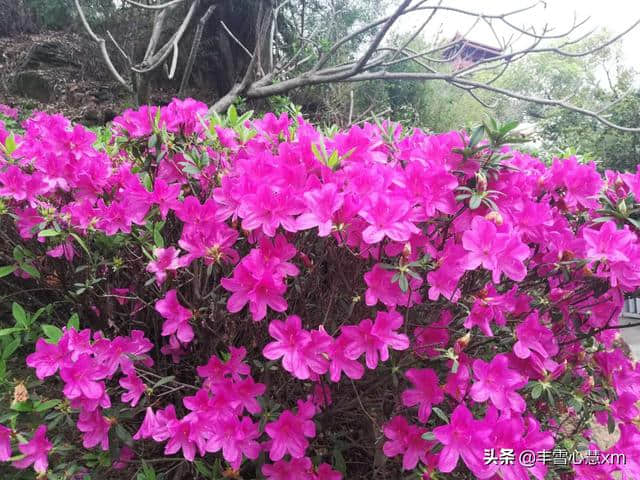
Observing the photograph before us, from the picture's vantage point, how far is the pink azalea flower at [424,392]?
99 cm

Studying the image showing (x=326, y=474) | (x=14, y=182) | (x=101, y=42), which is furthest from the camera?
(x=101, y=42)

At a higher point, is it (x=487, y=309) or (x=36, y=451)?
(x=487, y=309)

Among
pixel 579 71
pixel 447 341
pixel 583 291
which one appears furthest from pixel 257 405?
pixel 579 71

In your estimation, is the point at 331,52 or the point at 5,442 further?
the point at 331,52

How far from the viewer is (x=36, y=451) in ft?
3.30

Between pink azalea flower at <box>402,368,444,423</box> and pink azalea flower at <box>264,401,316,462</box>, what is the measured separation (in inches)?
9.2

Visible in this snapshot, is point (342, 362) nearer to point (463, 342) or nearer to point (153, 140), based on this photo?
point (463, 342)

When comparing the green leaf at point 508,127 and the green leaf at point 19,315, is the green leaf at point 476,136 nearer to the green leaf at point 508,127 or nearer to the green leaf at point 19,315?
the green leaf at point 508,127

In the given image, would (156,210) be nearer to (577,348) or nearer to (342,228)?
(342,228)

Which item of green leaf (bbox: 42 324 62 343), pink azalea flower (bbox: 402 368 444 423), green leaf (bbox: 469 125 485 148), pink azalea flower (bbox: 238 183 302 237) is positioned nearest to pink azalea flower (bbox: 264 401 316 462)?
pink azalea flower (bbox: 402 368 444 423)

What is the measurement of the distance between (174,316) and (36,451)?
434 millimetres

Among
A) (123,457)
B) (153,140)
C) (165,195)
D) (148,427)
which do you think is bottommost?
(123,457)

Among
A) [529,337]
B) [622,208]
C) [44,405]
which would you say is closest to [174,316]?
[44,405]

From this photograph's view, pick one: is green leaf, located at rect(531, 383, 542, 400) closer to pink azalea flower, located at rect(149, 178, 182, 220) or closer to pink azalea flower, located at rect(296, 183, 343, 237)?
pink azalea flower, located at rect(296, 183, 343, 237)
